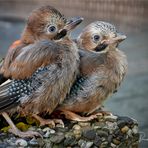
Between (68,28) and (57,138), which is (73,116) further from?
(68,28)

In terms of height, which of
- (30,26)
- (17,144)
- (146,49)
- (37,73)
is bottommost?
(146,49)

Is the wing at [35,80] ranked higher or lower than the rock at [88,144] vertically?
higher

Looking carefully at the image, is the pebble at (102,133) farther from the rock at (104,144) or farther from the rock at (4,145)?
the rock at (4,145)

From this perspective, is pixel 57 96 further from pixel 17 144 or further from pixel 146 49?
pixel 146 49

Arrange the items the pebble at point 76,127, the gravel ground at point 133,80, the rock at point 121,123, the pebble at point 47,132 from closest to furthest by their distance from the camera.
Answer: the pebble at point 47,132 < the pebble at point 76,127 < the rock at point 121,123 < the gravel ground at point 133,80

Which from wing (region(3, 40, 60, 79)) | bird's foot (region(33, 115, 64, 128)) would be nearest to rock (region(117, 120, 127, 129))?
bird's foot (region(33, 115, 64, 128))

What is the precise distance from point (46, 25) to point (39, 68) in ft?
0.71

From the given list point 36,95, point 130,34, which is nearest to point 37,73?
point 36,95

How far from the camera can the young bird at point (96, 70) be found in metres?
3.79

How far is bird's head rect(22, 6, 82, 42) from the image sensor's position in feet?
11.8

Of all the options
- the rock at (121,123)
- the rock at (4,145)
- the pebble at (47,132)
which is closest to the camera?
the rock at (4,145)

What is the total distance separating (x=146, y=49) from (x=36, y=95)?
423cm

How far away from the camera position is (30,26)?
3.64 meters

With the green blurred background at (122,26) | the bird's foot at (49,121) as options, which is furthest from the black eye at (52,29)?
the green blurred background at (122,26)
